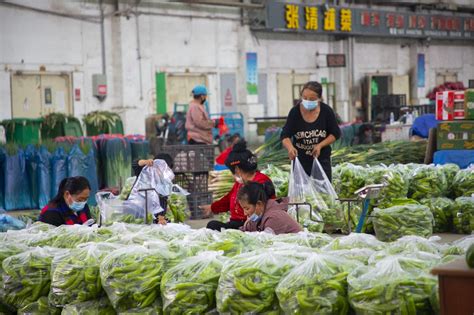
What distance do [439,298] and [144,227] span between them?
9.69 feet

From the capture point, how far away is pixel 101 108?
21406mm

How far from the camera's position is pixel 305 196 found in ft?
28.7

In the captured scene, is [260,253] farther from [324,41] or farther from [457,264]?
[324,41]

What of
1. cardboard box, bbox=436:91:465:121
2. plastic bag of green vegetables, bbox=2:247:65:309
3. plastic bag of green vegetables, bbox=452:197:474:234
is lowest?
plastic bag of green vegetables, bbox=452:197:474:234

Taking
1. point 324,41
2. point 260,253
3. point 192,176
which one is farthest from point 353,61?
point 260,253

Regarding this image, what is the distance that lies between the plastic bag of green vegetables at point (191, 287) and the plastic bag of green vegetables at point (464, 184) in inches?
224

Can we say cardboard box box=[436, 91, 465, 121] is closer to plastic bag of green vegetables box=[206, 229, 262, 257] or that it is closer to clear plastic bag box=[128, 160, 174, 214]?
clear plastic bag box=[128, 160, 174, 214]

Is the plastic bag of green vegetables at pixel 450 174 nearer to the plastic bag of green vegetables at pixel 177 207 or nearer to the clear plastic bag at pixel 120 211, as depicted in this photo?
the plastic bag of green vegetables at pixel 177 207

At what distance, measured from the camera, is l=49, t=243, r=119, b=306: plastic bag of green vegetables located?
5207 millimetres

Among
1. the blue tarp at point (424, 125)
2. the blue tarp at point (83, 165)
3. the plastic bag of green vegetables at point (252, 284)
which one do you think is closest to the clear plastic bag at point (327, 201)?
the plastic bag of green vegetables at point (252, 284)

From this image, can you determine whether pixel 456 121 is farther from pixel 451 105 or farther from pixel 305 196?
pixel 305 196

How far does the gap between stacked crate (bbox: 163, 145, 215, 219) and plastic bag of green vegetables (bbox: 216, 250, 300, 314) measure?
22.3ft

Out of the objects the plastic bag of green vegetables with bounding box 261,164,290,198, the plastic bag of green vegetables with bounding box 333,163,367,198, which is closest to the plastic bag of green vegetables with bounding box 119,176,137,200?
the plastic bag of green vegetables with bounding box 261,164,290,198

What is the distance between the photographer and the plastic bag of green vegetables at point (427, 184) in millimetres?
9793
